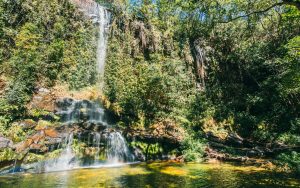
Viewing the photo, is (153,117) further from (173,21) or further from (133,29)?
(173,21)

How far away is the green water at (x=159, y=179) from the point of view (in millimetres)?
8883

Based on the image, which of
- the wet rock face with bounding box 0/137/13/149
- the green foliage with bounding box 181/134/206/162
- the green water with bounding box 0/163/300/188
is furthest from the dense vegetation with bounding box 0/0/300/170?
the green water with bounding box 0/163/300/188

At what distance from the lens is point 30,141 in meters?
12.3

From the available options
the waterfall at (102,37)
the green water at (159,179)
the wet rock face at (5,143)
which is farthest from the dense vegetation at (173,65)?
the green water at (159,179)

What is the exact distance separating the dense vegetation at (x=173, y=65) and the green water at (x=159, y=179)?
99.1 inches

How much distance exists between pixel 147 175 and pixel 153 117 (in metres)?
7.05

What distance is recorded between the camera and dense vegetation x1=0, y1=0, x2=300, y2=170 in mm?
16188

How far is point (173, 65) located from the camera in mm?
18984

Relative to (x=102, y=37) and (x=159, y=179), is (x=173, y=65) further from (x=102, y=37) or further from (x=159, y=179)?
(x=159, y=179)

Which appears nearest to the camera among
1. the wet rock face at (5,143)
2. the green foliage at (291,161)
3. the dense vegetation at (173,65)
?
the green foliage at (291,161)

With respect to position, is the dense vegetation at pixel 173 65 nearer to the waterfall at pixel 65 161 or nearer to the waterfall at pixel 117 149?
the waterfall at pixel 117 149

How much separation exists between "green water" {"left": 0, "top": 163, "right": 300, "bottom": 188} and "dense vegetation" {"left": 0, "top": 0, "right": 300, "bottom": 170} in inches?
99.1

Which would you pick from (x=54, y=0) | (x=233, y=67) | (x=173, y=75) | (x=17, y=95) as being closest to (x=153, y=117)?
(x=173, y=75)

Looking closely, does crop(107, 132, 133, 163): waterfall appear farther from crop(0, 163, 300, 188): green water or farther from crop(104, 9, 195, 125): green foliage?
crop(104, 9, 195, 125): green foliage
